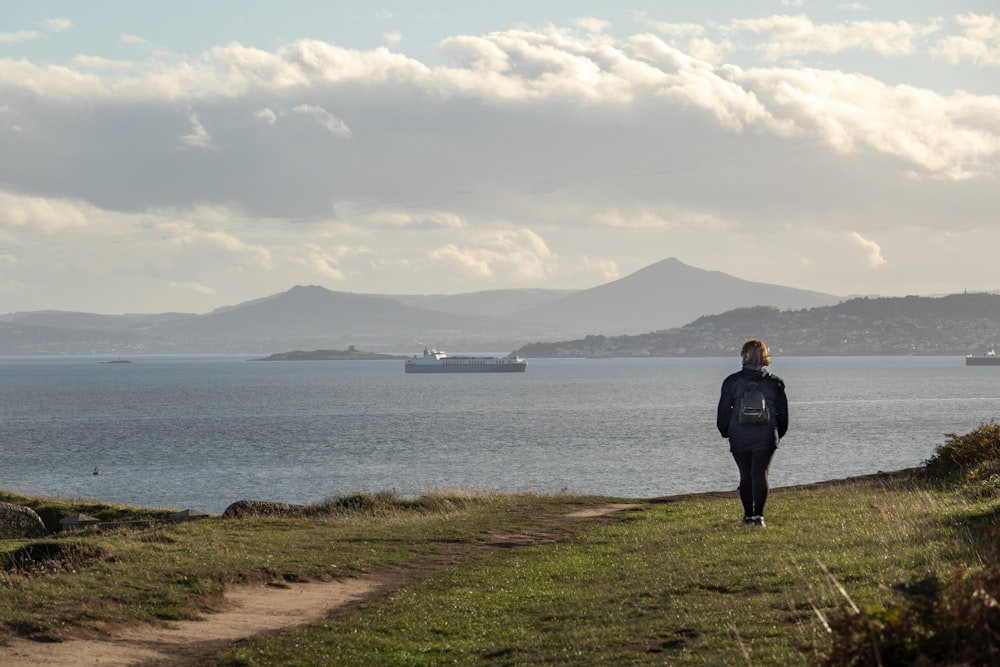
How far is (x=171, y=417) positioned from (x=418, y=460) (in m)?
52.4

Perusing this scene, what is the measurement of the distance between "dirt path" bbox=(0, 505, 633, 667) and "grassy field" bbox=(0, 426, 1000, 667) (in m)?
0.27

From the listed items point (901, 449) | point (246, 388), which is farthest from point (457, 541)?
point (246, 388)

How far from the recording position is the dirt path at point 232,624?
11.0 meters

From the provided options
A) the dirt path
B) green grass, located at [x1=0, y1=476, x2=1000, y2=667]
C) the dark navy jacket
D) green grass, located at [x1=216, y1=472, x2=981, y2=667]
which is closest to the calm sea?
green grass, located at [x1=0, y1=476, x2=1000, y2=667]

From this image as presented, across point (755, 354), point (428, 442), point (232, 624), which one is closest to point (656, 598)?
point (232, 624)

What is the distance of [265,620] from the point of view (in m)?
12.9

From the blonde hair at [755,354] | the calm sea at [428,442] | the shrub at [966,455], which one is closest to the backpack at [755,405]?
the blonde hair at [755,354]

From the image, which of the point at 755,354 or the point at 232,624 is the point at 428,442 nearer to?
the point at 755,354

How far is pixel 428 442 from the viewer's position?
77688 mm

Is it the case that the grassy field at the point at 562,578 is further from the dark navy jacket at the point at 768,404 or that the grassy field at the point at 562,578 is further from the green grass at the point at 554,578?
the dark navy jacket at the point at 768,404

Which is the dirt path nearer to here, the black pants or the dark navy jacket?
the black pants

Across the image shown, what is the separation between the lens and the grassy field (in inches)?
405

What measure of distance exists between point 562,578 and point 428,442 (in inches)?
2493

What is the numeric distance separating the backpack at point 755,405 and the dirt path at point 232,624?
15.1 feet
